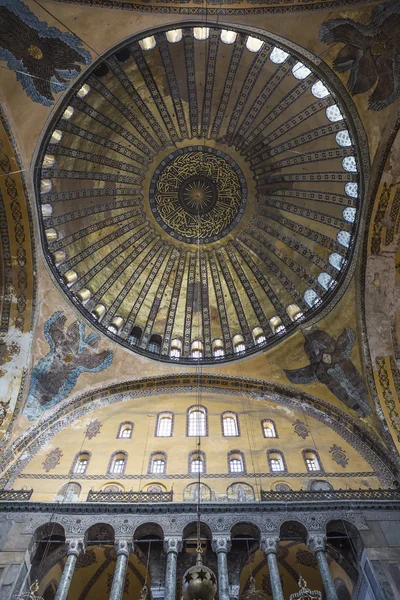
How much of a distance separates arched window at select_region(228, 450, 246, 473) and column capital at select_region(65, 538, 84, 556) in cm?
404

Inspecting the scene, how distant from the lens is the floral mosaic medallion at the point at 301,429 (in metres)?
13.0

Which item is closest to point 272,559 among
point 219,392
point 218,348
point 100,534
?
point 100,534

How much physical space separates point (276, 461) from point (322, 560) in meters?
2.99

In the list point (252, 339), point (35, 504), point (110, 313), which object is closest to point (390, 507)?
point (252, 339)

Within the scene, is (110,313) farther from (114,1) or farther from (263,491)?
(114,1)

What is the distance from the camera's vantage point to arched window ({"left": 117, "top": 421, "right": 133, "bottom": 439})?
1309cm

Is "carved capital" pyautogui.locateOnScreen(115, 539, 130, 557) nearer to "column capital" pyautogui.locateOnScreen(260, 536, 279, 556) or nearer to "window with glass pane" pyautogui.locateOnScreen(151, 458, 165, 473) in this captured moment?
"window with glass pane" pyautogui.locateOnScreen(151, 458, 165, 473)

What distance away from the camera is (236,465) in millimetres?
12102

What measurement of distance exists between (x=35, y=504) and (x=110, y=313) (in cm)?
656

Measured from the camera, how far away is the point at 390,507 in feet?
34.5

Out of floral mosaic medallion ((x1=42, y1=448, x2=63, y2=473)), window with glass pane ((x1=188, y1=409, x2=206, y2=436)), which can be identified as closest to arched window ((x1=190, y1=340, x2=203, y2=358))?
window with glass pane ((x1=188, y1=409, x2=206, y2=436))

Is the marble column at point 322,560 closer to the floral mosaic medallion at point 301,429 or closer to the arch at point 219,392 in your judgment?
the arch at point 219,392

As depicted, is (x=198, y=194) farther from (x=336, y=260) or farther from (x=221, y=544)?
(x=221, y=544)

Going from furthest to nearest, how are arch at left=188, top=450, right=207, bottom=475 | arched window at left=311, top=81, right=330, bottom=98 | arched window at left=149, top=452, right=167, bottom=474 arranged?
arched window at left=311, top=81, right=330, bottom=98 → arched window at left=149, top=452, right=167, bottom=474 → arch at left=188, top=450, right=207, bottom=475
